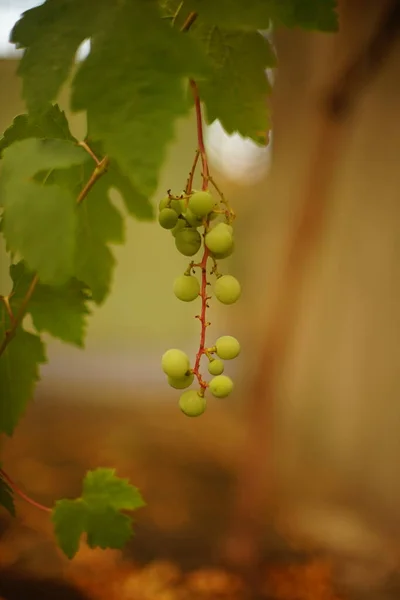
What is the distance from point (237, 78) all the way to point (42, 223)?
0.15 metres

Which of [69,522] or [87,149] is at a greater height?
[87,149]

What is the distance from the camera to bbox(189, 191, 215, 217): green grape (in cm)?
27

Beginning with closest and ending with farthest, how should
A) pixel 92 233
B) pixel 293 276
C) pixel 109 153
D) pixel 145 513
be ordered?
pixel 109 153 < pixel 92 233 < pixel 145 513 < pixel 293 276

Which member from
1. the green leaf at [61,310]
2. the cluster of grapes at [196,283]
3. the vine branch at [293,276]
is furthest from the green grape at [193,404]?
the vine branch at [293,276]

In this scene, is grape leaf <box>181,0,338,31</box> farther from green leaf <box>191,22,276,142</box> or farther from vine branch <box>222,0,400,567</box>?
vine branch <box>222,0,400,567</box>

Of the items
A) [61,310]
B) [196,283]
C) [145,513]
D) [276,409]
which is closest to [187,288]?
[196,283]

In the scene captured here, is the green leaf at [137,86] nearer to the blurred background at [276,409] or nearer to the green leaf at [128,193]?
the green leaf at [128,193]

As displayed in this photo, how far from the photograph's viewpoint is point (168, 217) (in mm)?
285

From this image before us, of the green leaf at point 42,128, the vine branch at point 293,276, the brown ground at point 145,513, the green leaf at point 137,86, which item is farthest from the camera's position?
the vine branch at point 293,276

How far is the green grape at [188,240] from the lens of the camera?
11.2 inches

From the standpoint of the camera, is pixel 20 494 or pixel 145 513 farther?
pixel 145 513

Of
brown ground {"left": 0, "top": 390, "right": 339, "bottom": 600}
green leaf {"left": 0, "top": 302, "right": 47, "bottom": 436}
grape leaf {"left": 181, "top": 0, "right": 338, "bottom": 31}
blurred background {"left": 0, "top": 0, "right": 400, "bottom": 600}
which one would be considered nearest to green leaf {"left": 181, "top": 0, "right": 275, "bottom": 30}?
grape leaf {"left": 181, "top": 0, "right": 338, "bottom": 31}

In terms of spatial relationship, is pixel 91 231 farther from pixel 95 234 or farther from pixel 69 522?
pixel 69 522

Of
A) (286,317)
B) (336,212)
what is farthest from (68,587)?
(336,212)
